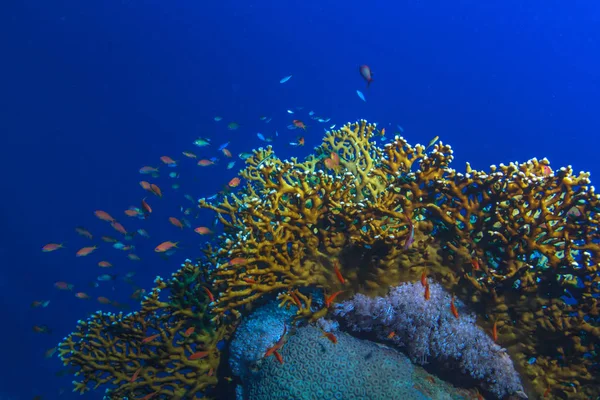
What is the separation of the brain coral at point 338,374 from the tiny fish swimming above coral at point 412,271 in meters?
0.11

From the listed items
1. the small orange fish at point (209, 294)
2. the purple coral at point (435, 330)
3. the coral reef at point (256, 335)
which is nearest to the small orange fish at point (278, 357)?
the coral reef at point (256, 335)

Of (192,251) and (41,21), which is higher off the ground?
(41,21)

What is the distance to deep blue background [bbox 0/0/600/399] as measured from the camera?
43625 millimetres

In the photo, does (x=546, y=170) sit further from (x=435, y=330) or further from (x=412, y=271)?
(x=435, y=330)

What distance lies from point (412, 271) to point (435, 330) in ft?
2.46

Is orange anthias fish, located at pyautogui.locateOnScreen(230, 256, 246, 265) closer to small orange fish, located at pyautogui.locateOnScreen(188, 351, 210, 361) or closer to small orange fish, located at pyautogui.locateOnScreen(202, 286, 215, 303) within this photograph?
small orange fish, located at pyautogui.locateOnScreen(202, 286, 215, 303)

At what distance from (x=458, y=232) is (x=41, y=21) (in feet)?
305

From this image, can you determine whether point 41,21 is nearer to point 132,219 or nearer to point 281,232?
point 132,219

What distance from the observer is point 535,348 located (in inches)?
162

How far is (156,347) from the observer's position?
473 centimetres

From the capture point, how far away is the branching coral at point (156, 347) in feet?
15.3

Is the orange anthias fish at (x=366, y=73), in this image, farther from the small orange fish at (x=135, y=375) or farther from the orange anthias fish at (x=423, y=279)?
the small orange fish at (x=135, y=375)

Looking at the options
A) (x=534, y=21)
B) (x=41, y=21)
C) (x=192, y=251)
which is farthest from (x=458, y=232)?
(x=534, y=21)

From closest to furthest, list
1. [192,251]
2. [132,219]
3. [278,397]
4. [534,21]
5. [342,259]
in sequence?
[278,397] → [342,259] → [192,251] → [132,219] → [534,21]
